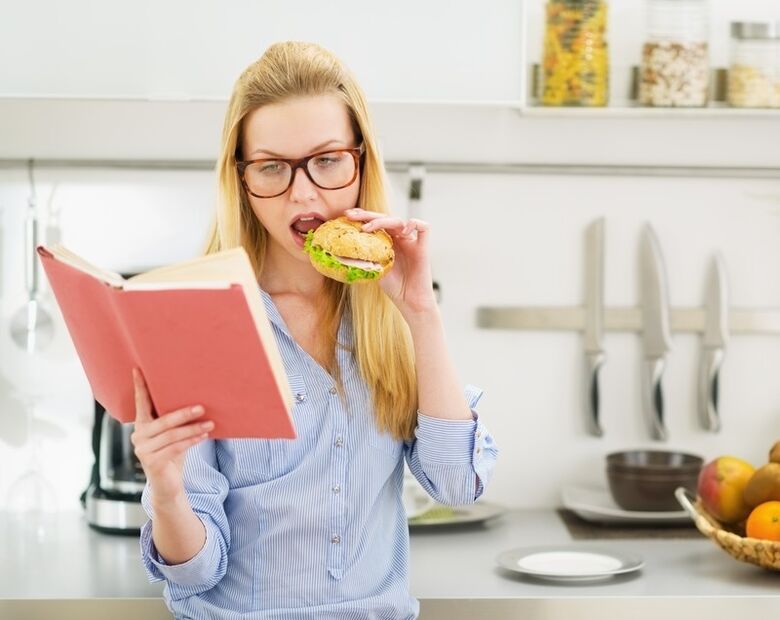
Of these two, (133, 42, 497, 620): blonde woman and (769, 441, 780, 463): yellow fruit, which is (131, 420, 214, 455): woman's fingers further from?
(769, 441, 780, 463): yellow fruit

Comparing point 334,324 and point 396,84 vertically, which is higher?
point 396,84

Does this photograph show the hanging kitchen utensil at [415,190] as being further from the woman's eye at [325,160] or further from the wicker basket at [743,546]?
the woman's eye at [325,160]

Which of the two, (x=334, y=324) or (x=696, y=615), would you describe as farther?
(x=696, y=615)

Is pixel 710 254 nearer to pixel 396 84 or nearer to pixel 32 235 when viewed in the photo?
pixel 396 84

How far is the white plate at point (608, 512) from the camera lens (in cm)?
187

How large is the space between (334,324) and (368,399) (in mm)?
99

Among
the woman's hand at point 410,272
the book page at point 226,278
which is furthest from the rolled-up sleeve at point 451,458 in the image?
the book page at point 226,278

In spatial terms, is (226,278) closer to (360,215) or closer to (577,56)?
(360,215)

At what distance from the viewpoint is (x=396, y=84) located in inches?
66.6

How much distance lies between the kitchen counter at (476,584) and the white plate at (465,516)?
0.08ft

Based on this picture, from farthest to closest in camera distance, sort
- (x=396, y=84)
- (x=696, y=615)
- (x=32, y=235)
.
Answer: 1. (x=32, y=235)
2. (x=396, y=84)
3. (x=696, y=615)

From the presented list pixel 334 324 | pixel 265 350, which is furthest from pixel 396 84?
pixel 265 350

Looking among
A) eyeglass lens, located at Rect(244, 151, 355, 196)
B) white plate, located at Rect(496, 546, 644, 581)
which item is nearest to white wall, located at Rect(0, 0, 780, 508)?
white plate, located at Rect(496, 546, 644, 581)

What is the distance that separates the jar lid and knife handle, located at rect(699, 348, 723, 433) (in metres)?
0.52
